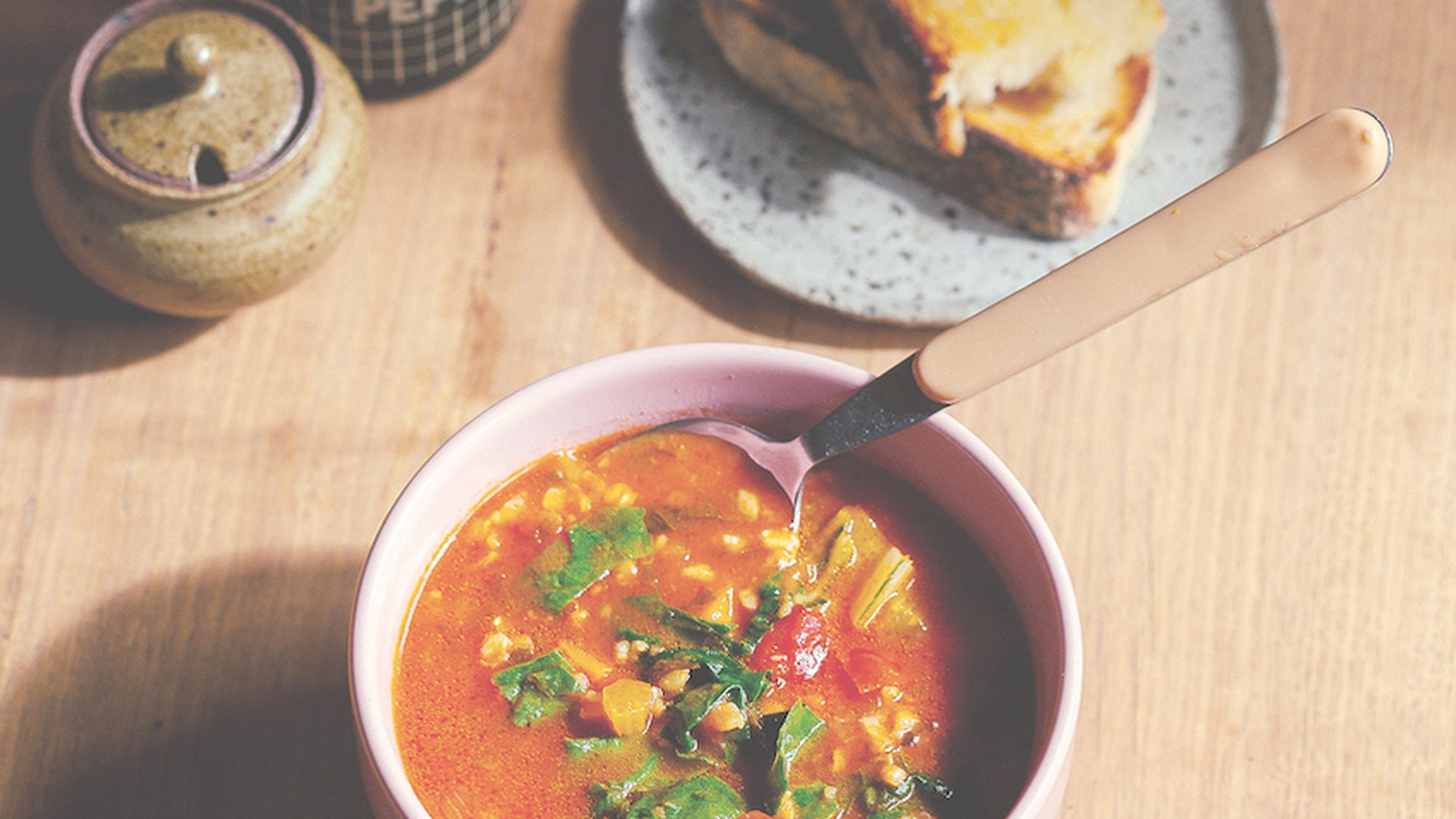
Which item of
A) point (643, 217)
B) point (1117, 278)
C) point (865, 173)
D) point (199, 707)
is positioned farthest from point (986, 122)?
Result: point (199, 707)

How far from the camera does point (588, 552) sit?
1.40m

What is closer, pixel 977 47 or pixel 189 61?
pixel 189 61

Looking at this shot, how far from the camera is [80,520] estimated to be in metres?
1.77

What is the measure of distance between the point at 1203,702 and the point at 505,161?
1299 millimetres

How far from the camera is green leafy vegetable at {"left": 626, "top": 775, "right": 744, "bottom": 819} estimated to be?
125 centimetres

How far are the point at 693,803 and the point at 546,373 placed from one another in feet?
2.66

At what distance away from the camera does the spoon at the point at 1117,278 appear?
1.20 metres

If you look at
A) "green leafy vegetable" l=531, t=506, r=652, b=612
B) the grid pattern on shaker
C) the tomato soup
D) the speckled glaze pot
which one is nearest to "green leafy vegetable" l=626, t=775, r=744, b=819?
the tomato soup

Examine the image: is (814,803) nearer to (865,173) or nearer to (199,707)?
(199,707)

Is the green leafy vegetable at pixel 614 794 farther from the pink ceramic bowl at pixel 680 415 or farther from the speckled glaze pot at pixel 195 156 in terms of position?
the speckled glaze pot at pixel 195 156

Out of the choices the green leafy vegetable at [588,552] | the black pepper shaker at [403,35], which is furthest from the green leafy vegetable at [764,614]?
the black pepper shaker at [403,35]

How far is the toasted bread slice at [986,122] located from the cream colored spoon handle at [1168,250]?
0.65 meters

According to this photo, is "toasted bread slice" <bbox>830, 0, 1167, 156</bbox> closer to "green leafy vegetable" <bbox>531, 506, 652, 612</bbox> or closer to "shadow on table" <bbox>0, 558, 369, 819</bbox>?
"green leafy vegetable" <bbox>531, 506, 652, 612</bbox>

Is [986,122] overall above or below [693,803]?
above
